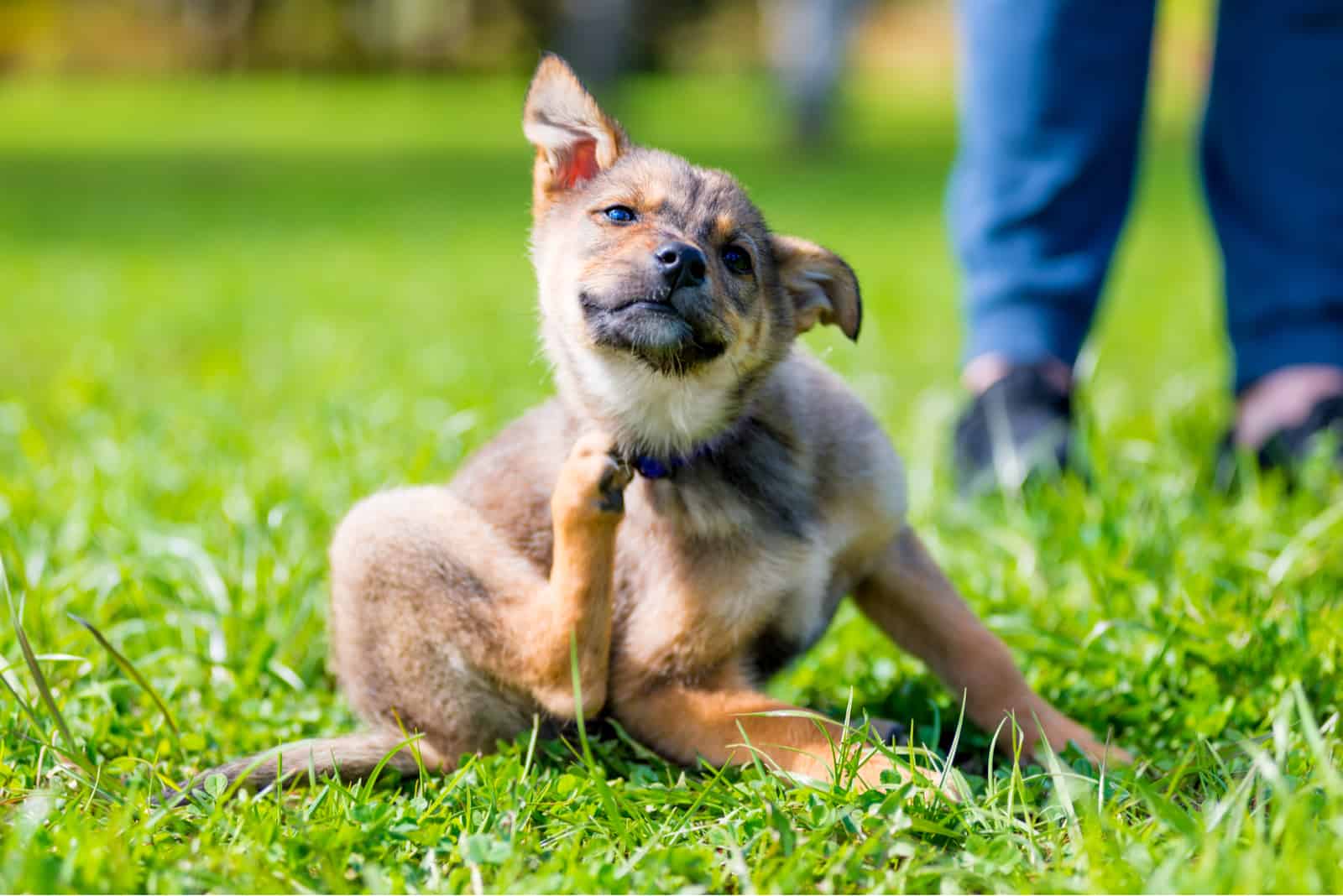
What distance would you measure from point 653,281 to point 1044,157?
2088mm

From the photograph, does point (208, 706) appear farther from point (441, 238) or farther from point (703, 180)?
point (441, 238)

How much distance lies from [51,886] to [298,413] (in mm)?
3349

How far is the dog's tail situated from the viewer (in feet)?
7.83

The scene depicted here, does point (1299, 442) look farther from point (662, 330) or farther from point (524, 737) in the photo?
point (524, 737)

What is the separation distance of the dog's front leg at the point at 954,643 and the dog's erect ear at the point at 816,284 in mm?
481

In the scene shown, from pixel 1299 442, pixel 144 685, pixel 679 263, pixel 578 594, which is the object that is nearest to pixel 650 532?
pixel 578 594

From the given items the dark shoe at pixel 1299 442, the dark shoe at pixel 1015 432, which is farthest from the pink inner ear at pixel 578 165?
the dark shoe at pixel 1299 442

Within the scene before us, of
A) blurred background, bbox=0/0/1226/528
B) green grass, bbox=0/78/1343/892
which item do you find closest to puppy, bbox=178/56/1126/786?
green grass, bbox=0/78/1343/892

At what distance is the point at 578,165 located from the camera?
292cm

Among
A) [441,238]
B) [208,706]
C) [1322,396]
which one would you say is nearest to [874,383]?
[1322,396]

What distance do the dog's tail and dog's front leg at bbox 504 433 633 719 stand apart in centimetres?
27

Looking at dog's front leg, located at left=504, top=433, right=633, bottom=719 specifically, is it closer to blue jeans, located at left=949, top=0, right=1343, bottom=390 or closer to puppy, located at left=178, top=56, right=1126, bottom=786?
puppy, located at left=178, top=56, right=1126, bottom=786

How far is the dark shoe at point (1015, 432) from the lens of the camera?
3957 mm

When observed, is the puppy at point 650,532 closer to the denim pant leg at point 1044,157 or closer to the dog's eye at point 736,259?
the dog's eye at point 736,259
